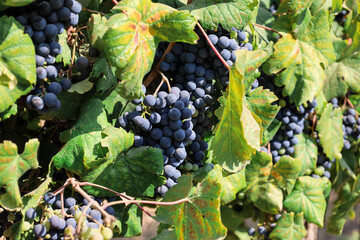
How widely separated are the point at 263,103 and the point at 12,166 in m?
0.86

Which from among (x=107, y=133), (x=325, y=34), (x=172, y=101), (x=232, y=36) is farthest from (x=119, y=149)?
(x=325, y=34)

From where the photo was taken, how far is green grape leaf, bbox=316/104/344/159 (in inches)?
76.7

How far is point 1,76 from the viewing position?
994mm

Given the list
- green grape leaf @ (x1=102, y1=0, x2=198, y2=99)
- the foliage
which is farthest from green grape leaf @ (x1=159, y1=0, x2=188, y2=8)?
green grape leaf @ (x1=102, y1=0, x2=198, y2=99)

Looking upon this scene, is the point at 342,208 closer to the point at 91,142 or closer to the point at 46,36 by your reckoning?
the point at 91,142

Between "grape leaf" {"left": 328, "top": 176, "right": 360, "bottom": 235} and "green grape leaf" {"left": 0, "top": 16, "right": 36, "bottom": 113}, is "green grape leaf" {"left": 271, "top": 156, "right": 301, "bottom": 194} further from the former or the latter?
"green grape leaf" {"left": 0, "top": 16, "right": 36, "bottom": 113}

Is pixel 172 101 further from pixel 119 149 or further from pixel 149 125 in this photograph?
pixel 119 149

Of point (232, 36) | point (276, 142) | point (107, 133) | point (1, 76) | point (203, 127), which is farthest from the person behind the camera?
point (276, 142)

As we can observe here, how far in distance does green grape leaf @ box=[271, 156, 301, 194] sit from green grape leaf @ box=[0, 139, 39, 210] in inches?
43.7

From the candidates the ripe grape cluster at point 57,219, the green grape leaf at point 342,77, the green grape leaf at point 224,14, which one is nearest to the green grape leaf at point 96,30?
the green grape leaf at point 224,14

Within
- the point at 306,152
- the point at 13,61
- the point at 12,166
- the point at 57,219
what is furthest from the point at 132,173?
the point at 306,152

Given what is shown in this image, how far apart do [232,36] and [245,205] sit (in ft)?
Result: 3.76

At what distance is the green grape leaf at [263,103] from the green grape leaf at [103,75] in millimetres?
509

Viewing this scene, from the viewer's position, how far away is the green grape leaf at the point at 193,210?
4.17ft
